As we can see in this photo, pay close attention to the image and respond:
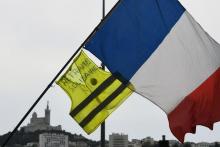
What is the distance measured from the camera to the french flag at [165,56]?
9719 millimetres

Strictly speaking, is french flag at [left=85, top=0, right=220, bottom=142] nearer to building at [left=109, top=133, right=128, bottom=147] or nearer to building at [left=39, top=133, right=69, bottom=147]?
building at [left=109, top=133, right=128, bottom=147]

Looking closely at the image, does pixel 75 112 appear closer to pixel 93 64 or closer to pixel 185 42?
pixel 93 64

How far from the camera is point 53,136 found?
190 m

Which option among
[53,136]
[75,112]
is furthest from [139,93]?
[53,136]

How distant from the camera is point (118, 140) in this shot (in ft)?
556

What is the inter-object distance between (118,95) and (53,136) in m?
182

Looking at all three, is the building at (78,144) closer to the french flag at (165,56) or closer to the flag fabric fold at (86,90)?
the french flag at (165,56)

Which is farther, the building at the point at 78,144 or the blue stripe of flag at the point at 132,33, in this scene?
the building at the point at 78,144

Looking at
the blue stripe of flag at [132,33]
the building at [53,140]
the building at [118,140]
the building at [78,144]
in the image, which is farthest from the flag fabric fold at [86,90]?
the building at [78,144]

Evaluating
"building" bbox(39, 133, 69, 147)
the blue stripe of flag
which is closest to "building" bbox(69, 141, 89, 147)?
"building" bbox(39, 133, 69, 147)

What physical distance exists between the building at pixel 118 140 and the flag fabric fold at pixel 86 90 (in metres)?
156

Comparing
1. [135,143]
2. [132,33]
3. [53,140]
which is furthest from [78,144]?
[132,33]

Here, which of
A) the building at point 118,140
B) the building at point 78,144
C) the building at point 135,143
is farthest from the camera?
the building at point 78,144

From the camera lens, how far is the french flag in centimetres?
972
